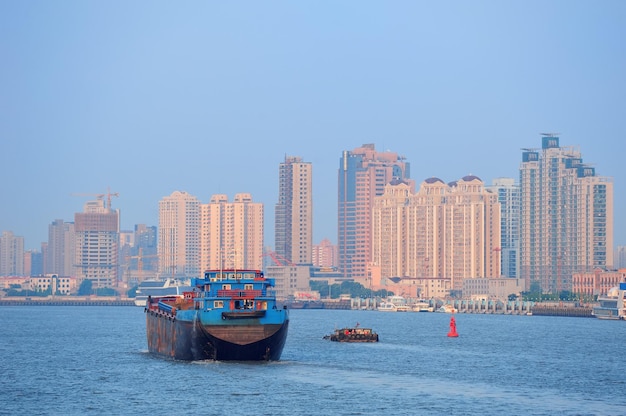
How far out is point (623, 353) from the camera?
105188 mm

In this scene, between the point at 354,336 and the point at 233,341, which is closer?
the point at 233,341

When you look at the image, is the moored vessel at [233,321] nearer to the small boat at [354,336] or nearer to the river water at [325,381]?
the river water at [325,381]

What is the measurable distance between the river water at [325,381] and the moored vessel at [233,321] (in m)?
0.97

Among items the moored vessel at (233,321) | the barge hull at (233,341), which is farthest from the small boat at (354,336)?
the barge hull at (233,341)

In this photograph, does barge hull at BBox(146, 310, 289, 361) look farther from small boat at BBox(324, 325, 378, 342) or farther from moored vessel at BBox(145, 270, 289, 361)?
A: small boat at BBox(324, 325, 378, 342)

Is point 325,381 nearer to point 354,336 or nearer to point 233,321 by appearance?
point 233,321

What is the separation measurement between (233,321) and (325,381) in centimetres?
805

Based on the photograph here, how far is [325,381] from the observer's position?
240ft

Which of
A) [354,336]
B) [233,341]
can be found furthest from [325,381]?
[354,336]

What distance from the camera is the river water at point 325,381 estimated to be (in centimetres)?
6288

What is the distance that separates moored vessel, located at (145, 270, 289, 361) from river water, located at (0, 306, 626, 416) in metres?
0.97

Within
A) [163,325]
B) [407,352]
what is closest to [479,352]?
[407,352]

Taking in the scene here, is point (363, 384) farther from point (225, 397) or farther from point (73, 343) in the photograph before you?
point (73, 343)

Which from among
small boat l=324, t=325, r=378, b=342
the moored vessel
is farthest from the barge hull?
small boat l=324, t=325, r=378, b=342
